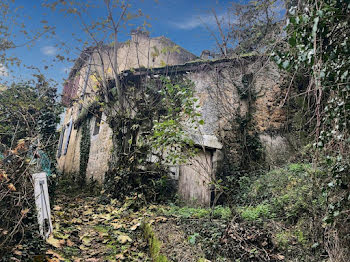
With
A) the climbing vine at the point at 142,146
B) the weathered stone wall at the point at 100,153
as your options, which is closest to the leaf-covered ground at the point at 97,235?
the climbing vine at the point at 142,146

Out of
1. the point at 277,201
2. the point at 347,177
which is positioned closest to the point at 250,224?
the point at 277,201

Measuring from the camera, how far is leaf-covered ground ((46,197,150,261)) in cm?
397

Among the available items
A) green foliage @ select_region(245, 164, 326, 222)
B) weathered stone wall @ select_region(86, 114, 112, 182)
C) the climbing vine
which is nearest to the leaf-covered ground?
the climbing vine

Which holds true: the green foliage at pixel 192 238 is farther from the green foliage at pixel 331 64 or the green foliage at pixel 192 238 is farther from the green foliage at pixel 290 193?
the green foliage at pixel 331 64

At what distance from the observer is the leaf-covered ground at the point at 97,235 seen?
3967 millimetres

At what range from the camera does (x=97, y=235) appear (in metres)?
4.85

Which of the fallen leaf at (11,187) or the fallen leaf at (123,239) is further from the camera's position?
the fallen leaf at (123,239)

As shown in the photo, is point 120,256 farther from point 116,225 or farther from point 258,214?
point 258,214

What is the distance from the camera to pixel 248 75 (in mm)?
8414

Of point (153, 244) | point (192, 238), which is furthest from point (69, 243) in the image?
point (192, 238)

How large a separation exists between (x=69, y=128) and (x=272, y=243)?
12999 millimetres

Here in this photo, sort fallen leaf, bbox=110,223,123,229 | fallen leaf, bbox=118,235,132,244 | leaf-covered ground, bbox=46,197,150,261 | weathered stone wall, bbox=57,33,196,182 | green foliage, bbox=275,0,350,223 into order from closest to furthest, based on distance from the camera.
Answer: green foliage, bbox=275,0,350,223 → leaf-covered ground, bbox=46,197,150,261 → fallen leaf, bbox=118,235,132,244 → fallen leaf, bbox=110,223,123,229 → weathered stone wall, bbox=57,33,196,182

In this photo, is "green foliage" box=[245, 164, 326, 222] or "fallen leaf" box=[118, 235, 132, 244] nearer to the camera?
"green foliage" box=[245, 164, 326, 222]

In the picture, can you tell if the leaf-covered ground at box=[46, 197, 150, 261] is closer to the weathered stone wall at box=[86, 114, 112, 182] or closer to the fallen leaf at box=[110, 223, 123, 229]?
the fallen leaf at box=[110, 223, 123, 229]
